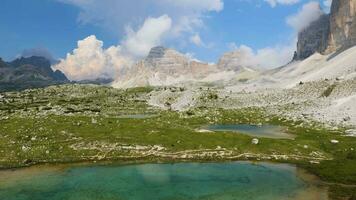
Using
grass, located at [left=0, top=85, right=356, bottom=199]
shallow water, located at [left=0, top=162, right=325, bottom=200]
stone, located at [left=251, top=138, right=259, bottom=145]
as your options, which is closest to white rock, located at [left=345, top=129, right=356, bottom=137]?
grass, located at [left=0, top=85, right=356, bottom=199]

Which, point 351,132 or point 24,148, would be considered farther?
point 351,132

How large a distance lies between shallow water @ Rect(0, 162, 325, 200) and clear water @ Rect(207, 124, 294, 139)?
95.4 feet

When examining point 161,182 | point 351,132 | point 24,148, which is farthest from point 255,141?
point 24,148

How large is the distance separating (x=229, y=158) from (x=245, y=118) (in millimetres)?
58559

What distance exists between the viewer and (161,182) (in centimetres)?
4850

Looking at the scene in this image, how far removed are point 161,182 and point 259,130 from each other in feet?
168

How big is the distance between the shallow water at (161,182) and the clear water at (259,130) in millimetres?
29081

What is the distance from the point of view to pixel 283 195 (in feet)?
143

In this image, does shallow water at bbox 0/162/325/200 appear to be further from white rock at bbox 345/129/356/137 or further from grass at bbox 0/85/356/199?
white rock at bbox 345/129/356/137

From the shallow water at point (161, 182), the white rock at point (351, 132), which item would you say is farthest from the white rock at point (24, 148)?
the white rock at point (351, 132)

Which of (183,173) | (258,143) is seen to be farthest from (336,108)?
(183,173)

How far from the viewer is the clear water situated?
280ft

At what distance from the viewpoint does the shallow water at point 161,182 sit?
4344 centimetres

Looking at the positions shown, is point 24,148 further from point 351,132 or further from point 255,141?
point 351,132
